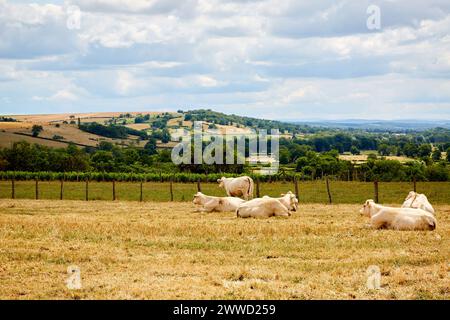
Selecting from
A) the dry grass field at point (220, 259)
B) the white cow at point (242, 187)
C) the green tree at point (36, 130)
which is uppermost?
the green tree at point (36, 130)

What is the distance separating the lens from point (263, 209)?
2127 cm

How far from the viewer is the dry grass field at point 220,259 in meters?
9.93

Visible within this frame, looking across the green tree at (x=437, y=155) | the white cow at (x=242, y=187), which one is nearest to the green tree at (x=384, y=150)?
the green tree at (x=437, y=155)

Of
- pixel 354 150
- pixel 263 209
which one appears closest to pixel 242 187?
pixel 263 209

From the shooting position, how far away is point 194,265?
12.2 metres

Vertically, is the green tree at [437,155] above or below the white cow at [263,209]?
below

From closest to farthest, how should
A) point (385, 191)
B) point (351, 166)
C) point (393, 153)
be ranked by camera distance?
point (385, 191)
point (351, 166)
point (393, 153)

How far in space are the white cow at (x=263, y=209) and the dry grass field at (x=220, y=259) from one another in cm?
141

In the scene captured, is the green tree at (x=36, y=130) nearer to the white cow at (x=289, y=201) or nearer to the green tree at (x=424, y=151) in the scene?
the green tree at (x=424, y=151)

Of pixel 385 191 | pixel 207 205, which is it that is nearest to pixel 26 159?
pixel 385 191

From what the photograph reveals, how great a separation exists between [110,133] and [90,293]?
146156mm

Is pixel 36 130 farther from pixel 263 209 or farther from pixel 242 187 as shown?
pixel 263 209

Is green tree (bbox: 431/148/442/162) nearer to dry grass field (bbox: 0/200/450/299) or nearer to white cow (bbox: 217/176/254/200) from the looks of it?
white cow (bbox: 217/176/254/200)
